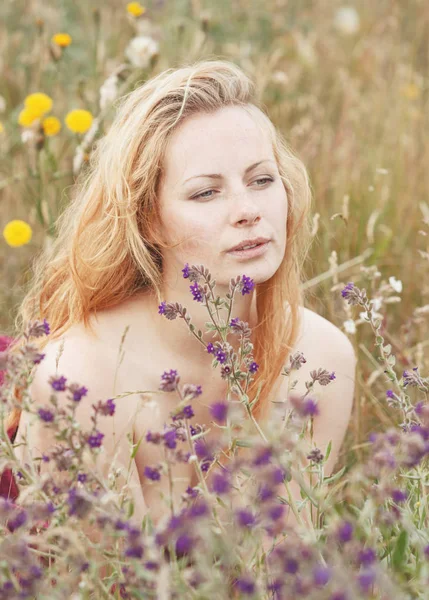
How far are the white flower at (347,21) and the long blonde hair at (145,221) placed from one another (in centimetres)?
325

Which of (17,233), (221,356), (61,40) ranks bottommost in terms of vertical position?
(17,233)

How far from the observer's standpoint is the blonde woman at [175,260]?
6.25ft

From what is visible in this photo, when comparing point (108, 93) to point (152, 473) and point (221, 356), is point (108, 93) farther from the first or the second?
point (152, 473)

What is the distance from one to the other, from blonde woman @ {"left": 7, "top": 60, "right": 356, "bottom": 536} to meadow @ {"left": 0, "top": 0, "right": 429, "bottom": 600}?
0.63 feet

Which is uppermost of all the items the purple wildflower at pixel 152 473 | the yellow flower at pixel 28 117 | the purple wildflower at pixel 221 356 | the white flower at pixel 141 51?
the white flower at pixel 141 51

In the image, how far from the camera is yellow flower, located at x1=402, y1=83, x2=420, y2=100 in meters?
3.99

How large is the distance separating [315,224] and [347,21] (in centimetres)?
336

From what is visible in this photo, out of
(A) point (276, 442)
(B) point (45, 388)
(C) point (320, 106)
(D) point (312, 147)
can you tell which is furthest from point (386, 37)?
(A) point (276, 442)

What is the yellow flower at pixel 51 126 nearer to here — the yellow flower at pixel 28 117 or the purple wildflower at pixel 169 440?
the yellow flower at pixel 28 117

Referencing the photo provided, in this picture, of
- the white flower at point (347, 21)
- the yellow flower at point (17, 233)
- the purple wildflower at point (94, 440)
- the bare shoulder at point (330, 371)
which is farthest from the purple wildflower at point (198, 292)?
the white flower at point (347, 21)

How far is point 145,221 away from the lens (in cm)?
206

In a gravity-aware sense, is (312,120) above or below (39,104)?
below

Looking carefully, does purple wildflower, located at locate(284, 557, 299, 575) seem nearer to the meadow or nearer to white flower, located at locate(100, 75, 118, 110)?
the meadow

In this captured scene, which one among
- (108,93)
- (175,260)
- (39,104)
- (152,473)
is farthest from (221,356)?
(39,104)
